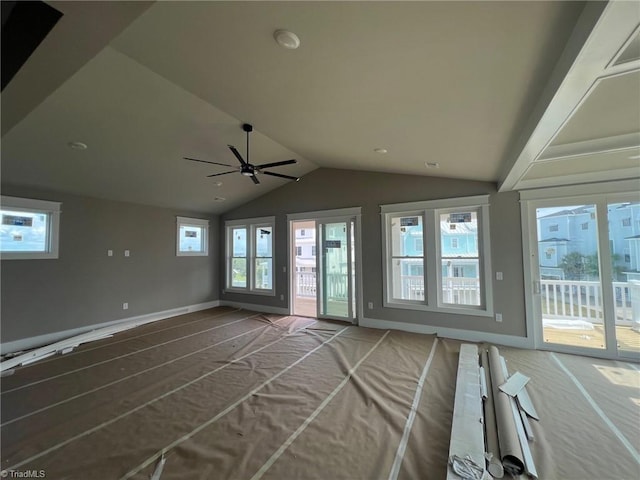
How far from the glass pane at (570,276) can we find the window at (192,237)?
7069 mm

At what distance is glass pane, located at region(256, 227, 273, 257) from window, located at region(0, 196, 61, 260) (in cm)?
379

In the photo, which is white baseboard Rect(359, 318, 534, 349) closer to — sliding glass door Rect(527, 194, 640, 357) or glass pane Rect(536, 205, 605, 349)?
sliding glass door Rect(527, 194, 640, 357)

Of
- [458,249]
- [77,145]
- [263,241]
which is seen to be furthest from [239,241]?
[458,249]

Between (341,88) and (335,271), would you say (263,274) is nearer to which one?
(335,271)

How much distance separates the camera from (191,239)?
6863 millimetres

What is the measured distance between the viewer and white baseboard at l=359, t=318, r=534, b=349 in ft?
13.2

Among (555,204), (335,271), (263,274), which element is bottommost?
(263,274)

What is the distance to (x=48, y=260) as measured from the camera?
4.52 m

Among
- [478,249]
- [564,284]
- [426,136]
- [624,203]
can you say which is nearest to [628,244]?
[624,203]

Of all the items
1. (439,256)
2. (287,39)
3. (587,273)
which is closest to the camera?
(287,39)

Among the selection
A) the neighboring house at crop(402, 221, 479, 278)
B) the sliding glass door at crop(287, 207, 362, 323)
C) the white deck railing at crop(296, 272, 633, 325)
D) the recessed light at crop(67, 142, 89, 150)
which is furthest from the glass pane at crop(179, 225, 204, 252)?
the neighboring house at crop(402, 221, 479, 278)

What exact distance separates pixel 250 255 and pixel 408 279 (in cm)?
402

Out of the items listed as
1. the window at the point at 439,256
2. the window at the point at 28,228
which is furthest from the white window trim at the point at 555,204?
the window at the point at 28,228

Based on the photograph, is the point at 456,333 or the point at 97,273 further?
the point at 97,273
